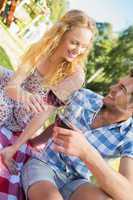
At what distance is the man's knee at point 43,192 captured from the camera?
8.79 ft

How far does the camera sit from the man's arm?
2385 mm

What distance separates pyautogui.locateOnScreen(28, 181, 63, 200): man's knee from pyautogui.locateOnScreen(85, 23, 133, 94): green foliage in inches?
575

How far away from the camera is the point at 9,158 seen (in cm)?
308

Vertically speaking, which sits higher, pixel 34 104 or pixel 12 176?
pixel 34 104

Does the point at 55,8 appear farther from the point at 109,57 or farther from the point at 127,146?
the point at 127,146

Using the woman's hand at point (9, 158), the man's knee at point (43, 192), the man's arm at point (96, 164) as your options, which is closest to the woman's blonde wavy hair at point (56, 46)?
the woman's hand at point (9, 158)

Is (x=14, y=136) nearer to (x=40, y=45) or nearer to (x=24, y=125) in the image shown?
(x=24, y=125)

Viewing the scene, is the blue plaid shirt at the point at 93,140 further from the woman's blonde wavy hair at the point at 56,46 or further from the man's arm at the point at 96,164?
the woman's blonde wavy hair at the point at 56,46

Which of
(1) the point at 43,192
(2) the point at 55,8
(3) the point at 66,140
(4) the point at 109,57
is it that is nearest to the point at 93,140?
(1) the point at 43,192

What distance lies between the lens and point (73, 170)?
308cm

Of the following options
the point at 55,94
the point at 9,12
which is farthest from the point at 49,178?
the point at 9,12

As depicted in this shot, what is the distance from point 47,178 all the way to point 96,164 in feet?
1.36

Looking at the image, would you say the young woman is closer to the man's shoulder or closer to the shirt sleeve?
the man's shoulder

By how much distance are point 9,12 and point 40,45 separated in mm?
10467
